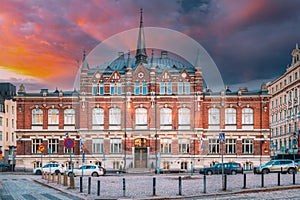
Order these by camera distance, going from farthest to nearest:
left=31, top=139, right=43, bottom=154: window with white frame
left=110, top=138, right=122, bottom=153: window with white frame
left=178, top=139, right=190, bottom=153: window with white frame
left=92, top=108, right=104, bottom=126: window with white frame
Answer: left=31, top=139, right=43, bottom=154: window with white frame
left=92, top=108, right=104, bottom=126: window with white frame
left=110, top=138, right=122, bottom=153: window with white frame
left=178, top=139, right=190, bottom=153: window with white frame

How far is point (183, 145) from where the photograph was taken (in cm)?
6938

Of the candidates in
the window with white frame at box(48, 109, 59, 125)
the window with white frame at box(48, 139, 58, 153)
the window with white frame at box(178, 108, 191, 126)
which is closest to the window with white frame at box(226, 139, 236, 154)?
the window with white frame at box(178, 108, 191, 126)

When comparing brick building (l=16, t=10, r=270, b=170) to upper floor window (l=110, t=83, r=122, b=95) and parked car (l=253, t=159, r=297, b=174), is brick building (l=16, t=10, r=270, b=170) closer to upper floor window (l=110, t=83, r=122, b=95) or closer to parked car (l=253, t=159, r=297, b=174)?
upper floor window (l=110, t=83, r=122, b=95)

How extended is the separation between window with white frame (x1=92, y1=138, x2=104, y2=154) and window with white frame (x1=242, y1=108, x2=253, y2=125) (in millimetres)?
22633

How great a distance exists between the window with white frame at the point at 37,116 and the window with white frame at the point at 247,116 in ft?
107

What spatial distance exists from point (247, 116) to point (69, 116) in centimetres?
2846

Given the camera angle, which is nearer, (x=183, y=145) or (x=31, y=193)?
(x=31, y=193)

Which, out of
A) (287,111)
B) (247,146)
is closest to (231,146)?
(247,146)

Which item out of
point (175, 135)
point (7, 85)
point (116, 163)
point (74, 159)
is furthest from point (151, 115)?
point (7, 85)

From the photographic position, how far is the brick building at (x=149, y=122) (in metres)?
69.3

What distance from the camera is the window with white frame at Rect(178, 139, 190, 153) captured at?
69312mm

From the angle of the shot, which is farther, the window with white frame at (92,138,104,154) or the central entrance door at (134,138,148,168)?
Result: the window with white frame at (92,138,104,154)

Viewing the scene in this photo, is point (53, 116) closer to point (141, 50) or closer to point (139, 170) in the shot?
point (139, 170)

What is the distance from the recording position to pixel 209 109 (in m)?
70.6
